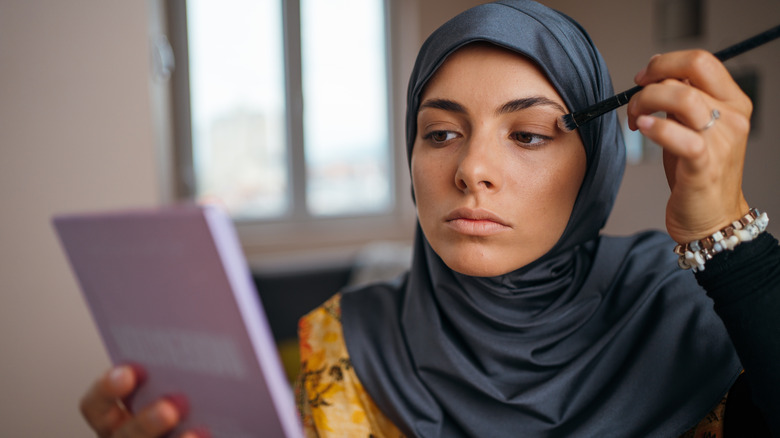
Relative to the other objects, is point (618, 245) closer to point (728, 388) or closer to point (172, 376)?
→ point (728, 388)

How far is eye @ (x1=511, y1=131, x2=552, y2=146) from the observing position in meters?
0.71

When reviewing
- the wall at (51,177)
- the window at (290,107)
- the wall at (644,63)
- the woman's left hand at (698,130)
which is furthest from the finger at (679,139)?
the window at (290,107)

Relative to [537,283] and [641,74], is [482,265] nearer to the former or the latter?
[537,283]

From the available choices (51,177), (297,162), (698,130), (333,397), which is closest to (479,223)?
(698,130)

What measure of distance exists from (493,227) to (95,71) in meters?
0.91

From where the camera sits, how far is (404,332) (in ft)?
2.91

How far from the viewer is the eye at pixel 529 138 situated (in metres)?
0.71

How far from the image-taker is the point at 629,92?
24.6 inches

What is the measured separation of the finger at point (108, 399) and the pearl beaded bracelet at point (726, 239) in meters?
0.63

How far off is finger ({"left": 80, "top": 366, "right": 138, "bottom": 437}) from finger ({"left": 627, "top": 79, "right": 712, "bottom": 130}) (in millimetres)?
627

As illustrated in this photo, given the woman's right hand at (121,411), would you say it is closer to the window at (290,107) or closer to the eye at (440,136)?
the eye at (440,136)

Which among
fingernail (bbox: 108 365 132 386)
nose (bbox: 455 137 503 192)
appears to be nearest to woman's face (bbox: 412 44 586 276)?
nose (bbox: 455 137 503 192)

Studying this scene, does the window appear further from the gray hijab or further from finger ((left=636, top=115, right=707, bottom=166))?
finger ((left=636, top=115, right=707, bottom=166))

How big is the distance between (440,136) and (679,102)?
0.32 m
